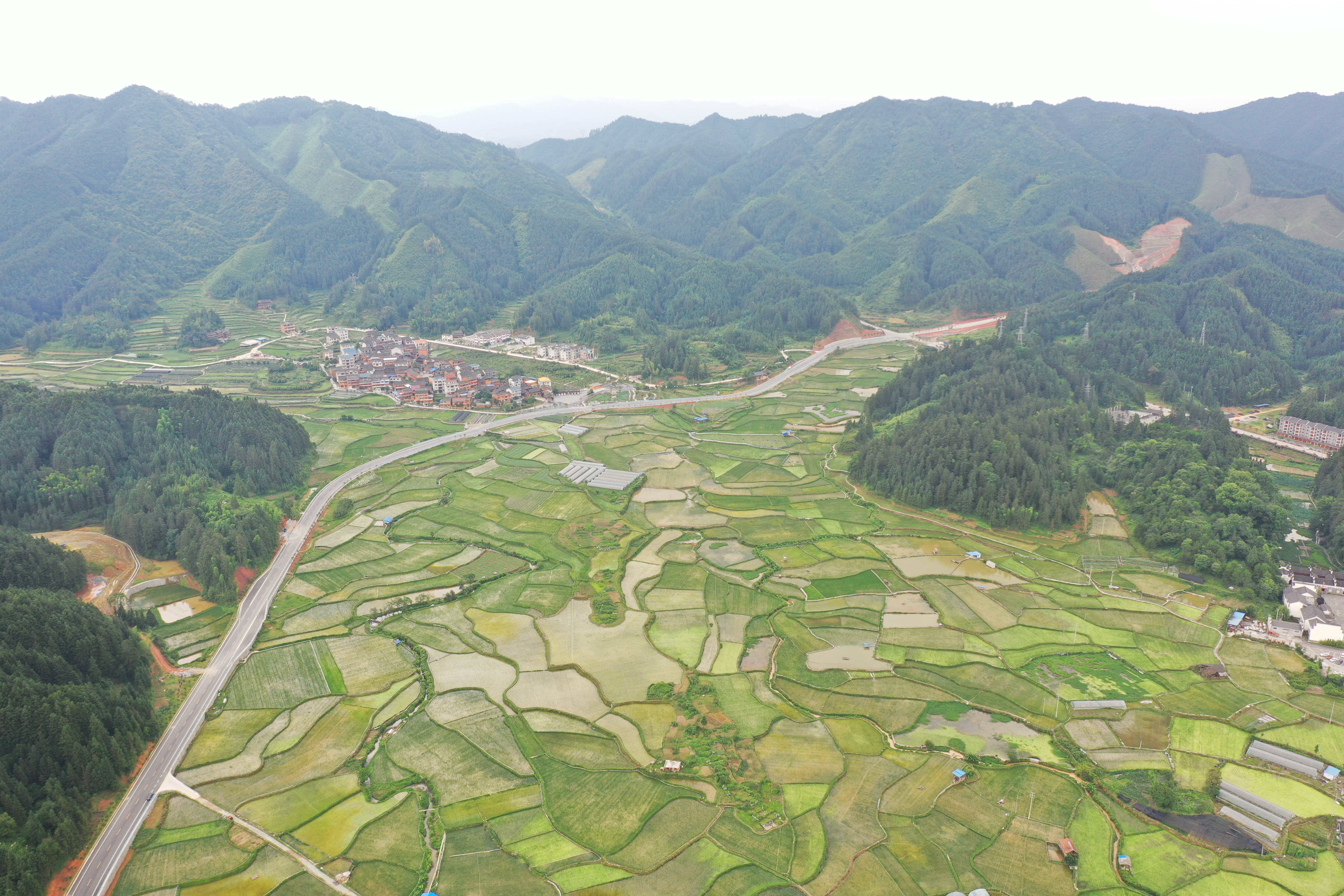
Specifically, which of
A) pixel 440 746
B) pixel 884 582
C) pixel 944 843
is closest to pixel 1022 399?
pixel 884 582

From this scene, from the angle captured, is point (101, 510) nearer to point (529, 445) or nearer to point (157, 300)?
point (529, 445)

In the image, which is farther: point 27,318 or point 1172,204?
point 1172,204

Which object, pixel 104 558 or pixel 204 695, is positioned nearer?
pixel 204 695

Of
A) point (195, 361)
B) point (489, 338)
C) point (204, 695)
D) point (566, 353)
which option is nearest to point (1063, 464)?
point (204, 695)

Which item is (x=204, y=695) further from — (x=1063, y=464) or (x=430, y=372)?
(x=430, y=372)

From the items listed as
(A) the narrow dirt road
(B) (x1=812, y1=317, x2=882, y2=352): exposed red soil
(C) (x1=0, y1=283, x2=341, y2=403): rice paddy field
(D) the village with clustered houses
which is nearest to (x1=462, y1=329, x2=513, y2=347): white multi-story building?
(D) the village with clustered houses

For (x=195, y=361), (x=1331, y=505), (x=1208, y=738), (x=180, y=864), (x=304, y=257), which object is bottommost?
(x=180, y=864)

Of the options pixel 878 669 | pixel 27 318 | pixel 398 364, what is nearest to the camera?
pixel 878 669
